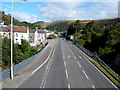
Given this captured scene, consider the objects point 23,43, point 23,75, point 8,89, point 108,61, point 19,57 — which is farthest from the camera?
point 23,43

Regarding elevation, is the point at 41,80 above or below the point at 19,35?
below

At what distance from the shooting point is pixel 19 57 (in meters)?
32.8

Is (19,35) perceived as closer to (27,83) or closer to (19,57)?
(19,57)

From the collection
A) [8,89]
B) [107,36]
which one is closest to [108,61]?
[107,36]

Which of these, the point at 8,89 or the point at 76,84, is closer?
the point at 8,89

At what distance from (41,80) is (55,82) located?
5.32 ft

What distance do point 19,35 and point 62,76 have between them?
5044 cm

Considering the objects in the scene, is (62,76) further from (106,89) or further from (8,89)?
(8,89)

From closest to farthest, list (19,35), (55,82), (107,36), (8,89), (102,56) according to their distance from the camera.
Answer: (8,89), (55,82), (102,56), (107,36), (19,35)

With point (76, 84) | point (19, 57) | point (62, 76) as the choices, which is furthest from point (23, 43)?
point (76, 84)

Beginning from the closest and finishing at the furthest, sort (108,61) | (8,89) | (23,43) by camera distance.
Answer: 1. (8,89)
2. (108,61)
3. (23,43)

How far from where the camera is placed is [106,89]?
14.7 m

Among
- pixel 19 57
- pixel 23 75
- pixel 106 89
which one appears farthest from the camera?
pixel 19 57

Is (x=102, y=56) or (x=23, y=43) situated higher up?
(x=23, y=43)
